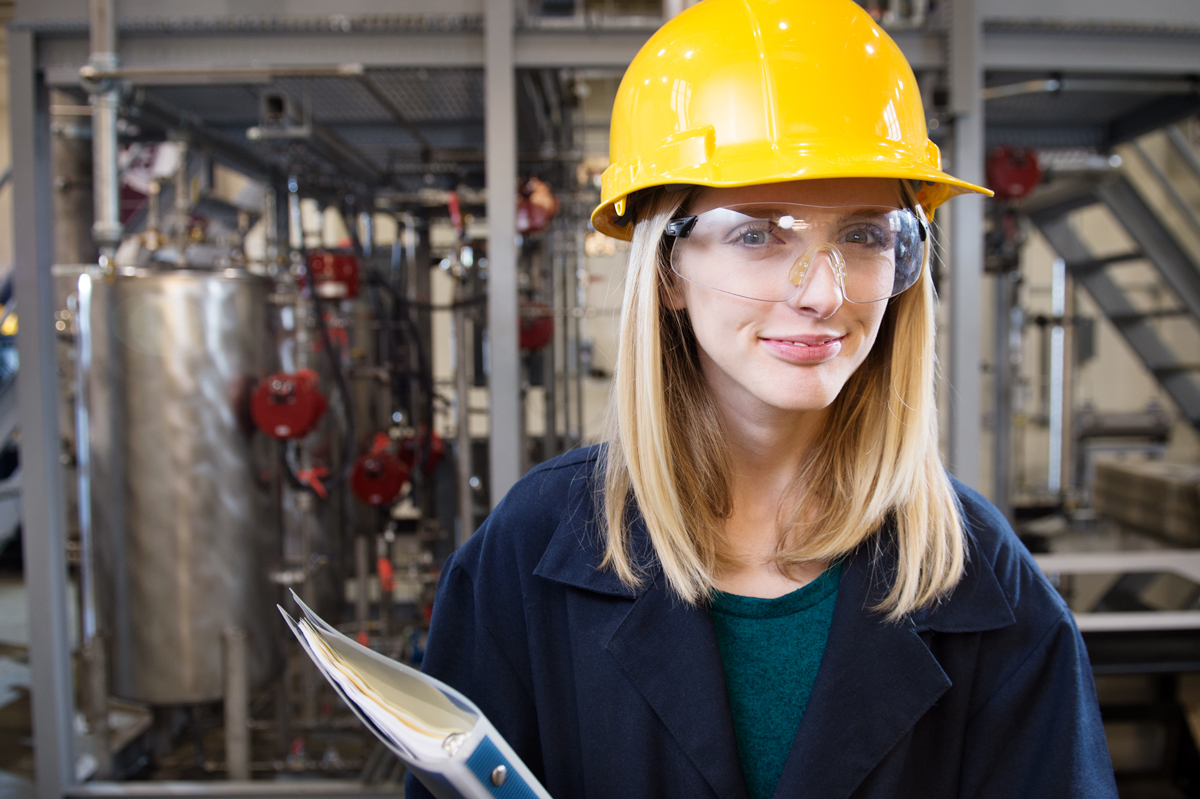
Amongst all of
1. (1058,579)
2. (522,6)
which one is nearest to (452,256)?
(522,6)

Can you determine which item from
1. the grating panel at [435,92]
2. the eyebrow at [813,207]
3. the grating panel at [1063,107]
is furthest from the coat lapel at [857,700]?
the grating panel at [1063,107]

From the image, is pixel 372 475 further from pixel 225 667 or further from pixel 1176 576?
pixel 1176 576

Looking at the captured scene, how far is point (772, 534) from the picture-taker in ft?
2.77

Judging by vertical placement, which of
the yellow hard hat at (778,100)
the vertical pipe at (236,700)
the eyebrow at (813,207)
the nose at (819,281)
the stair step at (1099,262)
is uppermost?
the stair step at (1099,262)

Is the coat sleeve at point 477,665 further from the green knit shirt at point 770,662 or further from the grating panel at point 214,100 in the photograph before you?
the grating panel at point 214,100

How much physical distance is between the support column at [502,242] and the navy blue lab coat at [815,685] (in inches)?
48.7

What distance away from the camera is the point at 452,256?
326 cm

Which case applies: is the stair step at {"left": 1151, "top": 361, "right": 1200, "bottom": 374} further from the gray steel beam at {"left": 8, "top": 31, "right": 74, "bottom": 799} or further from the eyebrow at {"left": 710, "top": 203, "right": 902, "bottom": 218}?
the gray steel beam at {"left": 8, "top": 31, "right": 74, "bottom": 799}

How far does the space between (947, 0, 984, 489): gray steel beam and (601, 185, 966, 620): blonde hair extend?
1.35 meters

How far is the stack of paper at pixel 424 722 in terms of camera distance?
45 cm

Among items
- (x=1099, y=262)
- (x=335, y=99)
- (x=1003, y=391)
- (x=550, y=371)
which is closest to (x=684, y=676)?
(x=335, y=99)

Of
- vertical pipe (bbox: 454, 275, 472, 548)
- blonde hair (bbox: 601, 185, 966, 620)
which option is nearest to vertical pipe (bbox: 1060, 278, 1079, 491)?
vertical pipe (bbox: 454, 275, 472, 548)

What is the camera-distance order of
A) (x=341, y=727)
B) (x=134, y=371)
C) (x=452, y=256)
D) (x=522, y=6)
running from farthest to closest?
(x=452, y=256)
(x=341, y=727)
(x=134, y=371)
(x=522, y=6)

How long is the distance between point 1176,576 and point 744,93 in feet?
8.22
